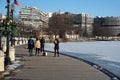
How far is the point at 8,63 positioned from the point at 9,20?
2768 millimetres

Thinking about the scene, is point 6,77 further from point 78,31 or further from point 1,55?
point 78,31

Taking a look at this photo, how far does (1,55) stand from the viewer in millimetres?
17234

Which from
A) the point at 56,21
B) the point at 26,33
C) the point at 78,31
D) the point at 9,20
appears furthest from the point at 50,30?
the point at 9,20

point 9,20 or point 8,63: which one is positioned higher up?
point 9,20

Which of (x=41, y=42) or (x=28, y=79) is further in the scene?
(x=41, y=42)

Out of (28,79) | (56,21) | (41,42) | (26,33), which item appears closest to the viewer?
(28,79)

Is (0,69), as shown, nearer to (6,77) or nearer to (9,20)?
(6,77)

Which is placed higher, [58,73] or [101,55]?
[58,73]

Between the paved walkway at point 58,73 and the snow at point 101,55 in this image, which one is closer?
the paved walkway at point 58,73

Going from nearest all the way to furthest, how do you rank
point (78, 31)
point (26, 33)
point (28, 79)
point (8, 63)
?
point (28, 79), point (8, 63), point (26, 33), point (78, 31)

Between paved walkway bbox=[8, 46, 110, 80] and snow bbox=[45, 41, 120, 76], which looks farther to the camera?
snow bbox=[45, 41, 120, 76]

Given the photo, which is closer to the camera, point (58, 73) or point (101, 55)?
point (58, 73)

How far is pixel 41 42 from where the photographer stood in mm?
35719

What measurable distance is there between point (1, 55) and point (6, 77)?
6.66ft
